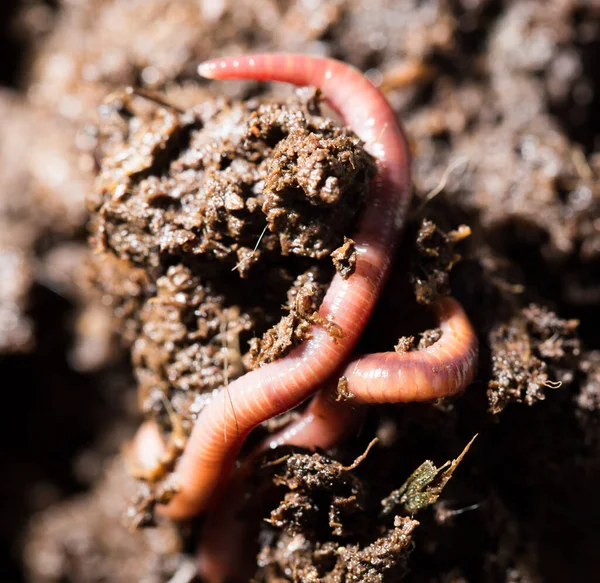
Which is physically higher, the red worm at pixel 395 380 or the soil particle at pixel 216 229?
the soil particle at pixel 216 229

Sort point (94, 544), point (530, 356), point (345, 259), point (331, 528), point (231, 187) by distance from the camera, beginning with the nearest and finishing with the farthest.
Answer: point (345, 259) → point (231, 187) → point (331, 528) → point (530, 356) → point (94, 544)

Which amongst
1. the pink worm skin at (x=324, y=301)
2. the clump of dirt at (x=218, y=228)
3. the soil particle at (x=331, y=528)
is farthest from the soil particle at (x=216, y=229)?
the soil particle at (x=331, y=528)

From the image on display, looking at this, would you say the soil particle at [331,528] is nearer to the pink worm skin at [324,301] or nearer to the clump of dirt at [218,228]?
the pink worm skin at [324,301]

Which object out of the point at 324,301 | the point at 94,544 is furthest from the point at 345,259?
the point at 94,544

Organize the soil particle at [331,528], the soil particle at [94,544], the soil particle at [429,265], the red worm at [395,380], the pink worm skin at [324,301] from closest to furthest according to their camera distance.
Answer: the red worm at [395,380]
the pink worm skin at [324,301]
the soil particle at [331,528]
the soil particle at [429,265]
the soil particle at [94,544]

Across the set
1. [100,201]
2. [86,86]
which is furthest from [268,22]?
[100,201]

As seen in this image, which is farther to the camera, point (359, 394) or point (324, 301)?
point (324, 301)

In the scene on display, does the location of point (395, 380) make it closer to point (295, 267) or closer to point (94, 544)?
point (295, 267)
